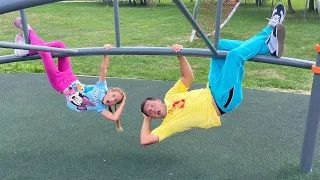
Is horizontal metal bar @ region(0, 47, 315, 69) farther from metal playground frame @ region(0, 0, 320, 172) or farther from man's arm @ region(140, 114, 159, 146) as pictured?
man's arm @ region(140, 114, 159, 146)

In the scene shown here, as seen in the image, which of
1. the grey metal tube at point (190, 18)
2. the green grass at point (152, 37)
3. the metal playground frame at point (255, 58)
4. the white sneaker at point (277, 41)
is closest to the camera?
the grey metal tube at point (190, 18)

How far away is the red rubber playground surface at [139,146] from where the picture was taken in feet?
12.2

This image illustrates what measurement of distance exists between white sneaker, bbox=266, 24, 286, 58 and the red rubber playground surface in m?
1.15

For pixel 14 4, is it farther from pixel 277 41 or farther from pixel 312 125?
pixel 312 125

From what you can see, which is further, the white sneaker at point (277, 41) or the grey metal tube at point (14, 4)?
the white sneaker at point (277, 41)

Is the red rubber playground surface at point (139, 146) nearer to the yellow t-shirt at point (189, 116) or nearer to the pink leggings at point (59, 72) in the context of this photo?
the yellow t-shirt at point (189, 116)

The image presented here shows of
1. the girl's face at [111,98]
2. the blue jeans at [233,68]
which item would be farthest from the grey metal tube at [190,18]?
the girl's face at [111,98]

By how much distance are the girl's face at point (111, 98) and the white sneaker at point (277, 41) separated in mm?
1427

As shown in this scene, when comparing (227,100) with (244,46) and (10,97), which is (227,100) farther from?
(10,97)

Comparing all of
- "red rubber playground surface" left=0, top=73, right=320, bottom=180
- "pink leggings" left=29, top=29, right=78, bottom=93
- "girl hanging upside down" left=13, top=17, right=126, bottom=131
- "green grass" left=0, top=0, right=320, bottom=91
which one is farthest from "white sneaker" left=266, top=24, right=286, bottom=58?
"green grass" left=0, top=0, right=320, bottom=91

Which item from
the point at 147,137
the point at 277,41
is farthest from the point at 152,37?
the point at 277,41

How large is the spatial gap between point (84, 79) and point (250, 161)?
416 cm

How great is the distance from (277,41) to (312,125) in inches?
32.8

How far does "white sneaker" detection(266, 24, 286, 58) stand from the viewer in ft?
10.5
